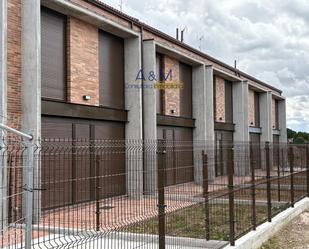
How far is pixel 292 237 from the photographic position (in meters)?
10.7

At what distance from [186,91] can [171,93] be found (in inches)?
83.5

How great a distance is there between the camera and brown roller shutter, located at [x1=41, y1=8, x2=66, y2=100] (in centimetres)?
1394

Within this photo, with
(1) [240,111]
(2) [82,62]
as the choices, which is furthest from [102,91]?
(1) [240,111]

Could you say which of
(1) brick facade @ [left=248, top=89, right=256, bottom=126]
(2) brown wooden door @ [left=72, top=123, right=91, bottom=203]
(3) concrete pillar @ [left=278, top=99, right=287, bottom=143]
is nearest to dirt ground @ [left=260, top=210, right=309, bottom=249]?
(2) brown wooden door @ [left=72, top=123, right=91, bottom=203]

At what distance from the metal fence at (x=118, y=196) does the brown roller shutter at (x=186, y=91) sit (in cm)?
1238

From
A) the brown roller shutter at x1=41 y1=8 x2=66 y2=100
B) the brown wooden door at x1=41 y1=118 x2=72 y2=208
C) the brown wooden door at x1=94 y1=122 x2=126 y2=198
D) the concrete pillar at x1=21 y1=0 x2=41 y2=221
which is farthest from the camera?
the brown roller shutter at x1=41 y1=8 x2=66 y2=100

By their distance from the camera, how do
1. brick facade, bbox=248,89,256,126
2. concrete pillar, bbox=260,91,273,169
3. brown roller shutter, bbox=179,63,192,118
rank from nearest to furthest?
brown roller shutter, bbox=179,63,192,118 < brick facade, bbox=248,89,256,126 < concrete pillar, bbox=260,91,273,169

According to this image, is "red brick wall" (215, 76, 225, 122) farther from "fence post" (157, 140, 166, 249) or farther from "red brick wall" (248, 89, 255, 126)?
"fence post" (157, 140, 166, 249)

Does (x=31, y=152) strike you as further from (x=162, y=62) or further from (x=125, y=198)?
(x=162, y=62)

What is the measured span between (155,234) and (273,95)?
1339 inches

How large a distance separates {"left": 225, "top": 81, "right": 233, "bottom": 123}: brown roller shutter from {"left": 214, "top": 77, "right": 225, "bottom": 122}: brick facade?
0.66 m

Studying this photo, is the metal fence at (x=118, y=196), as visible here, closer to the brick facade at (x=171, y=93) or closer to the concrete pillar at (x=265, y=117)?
the brick facade at (x=171, y=93)

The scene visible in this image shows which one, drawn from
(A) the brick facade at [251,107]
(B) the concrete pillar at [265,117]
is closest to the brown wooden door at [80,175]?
(A) the brick facade at [251,107]

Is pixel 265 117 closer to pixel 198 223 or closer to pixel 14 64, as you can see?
pixel 14 64
